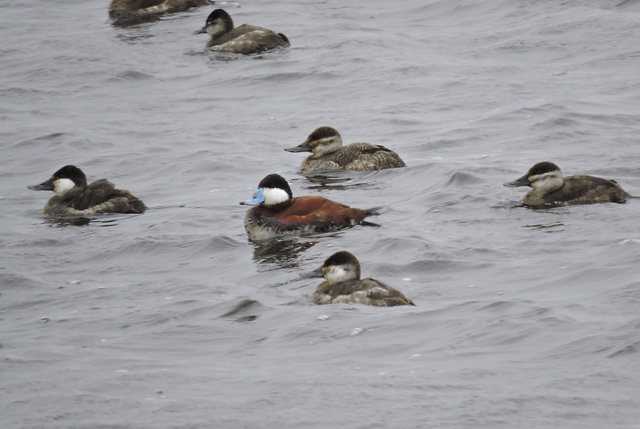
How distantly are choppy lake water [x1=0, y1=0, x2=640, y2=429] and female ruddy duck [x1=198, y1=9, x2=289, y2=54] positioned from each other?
25 cm

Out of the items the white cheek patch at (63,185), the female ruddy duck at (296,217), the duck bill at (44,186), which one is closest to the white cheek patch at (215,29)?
the duck bill at (44,186)

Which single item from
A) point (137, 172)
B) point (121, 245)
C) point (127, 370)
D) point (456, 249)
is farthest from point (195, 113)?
Result: point (127, 370)

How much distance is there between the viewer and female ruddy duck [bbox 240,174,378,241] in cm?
1234

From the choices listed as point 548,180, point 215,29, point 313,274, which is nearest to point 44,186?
point 313,274

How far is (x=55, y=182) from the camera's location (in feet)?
46.5

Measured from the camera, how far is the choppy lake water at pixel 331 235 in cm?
808

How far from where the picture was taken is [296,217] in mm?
12391

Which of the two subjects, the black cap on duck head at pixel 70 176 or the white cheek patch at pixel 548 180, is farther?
the black cap on duck head at pixel 70 176

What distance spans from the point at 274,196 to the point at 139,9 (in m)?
12.6

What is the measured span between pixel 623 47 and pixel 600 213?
873cm

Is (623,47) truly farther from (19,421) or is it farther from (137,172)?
(19,421)

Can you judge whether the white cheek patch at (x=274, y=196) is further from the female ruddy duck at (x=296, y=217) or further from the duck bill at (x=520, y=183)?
the duck bill at (x=520, y=183)

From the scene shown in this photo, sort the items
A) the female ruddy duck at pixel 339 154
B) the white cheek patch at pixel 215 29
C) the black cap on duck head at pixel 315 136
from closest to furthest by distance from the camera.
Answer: the female ruddy duck at pixel 339 154, the black cap on duck head at pixel 315 136, the white cheek patch at pixel 215 29

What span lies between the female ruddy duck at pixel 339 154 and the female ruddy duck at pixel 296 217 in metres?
2.43
